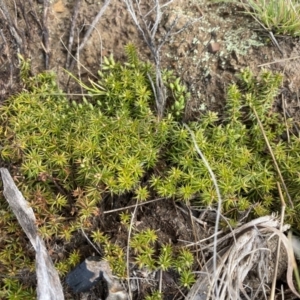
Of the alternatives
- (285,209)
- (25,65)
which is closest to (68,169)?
(25,65)

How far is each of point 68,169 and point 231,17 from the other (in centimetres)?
120

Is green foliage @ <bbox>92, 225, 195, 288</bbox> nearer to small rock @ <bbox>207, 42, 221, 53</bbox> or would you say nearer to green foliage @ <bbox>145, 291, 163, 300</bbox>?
green foliage @ <bbox>145, 291, 163, 300</bbox>

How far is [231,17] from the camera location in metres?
2.51

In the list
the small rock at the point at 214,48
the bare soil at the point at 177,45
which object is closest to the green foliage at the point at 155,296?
the bare soil at the point at 177,45

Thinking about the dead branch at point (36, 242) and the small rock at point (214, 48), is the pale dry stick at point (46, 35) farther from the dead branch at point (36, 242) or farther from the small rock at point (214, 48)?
the small rock at point (214, 48)

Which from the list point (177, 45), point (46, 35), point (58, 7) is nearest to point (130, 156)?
point (177, 45)

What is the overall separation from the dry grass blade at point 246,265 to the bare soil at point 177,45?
63 centimetres

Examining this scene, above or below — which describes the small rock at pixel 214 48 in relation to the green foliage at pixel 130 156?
above

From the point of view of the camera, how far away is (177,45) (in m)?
2.45

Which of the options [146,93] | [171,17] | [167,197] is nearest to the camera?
[167,197]

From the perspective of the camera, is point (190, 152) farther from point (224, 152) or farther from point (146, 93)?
point (146, 93)

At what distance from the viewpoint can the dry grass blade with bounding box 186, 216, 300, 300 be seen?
203cm

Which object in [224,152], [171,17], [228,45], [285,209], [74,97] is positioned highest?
[171,17]

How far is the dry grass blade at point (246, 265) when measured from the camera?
203 cm
